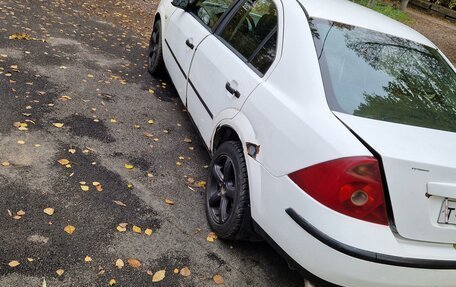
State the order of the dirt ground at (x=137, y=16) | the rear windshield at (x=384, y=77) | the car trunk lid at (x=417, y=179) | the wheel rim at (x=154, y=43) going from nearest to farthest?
1. the car trunk lid at (x=417, y=179)
2. the rear windshield at (x=384, y=77)
3. the wheel rim at (x=154, y=43)
4. the dirt ground at (x=137, y=16)

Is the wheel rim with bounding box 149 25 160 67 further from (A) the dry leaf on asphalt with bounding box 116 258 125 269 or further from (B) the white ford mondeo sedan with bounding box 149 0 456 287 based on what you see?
(A) the dry leaf on asphalt with bounding box 116 258 125 269

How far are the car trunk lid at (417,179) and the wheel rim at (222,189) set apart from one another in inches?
43.1

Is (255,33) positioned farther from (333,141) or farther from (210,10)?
(333,141)

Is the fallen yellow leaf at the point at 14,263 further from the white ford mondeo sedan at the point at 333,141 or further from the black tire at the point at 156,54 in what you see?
the black tire at the point at 156,54

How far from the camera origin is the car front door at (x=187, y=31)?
13.9 feet

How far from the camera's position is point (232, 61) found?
3479 millimetres

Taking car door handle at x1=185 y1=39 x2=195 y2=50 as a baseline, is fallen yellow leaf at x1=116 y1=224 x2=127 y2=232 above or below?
below

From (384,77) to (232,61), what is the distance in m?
1.15

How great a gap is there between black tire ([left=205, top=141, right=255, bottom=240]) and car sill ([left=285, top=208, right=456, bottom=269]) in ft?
2.32

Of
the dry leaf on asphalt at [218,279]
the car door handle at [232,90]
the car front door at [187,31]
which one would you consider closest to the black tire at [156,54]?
the car front door at [187,31]

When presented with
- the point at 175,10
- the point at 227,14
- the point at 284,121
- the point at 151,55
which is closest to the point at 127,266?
the point at 284,121

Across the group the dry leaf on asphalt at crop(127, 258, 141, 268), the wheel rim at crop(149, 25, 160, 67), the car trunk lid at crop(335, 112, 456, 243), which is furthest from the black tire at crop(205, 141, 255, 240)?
the wheel rim at crop(149, 25, 160, 67)

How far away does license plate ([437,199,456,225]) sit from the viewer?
2.27 metres

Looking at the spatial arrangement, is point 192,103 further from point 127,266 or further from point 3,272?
point 3,272
